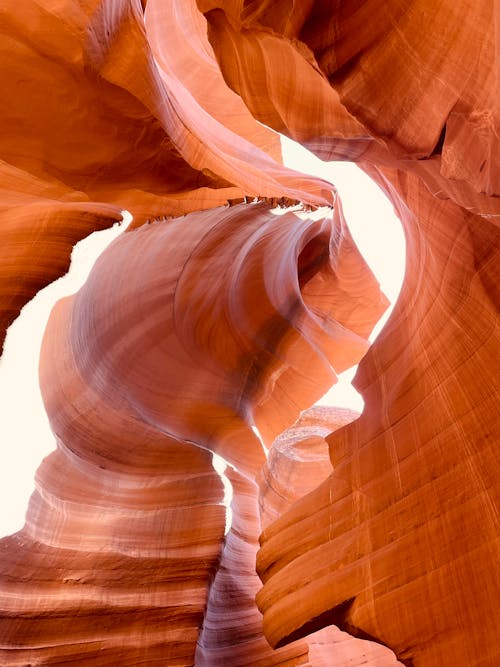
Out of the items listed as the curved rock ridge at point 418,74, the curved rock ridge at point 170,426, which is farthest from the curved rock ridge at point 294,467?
the curved rock ridge at point 418,74

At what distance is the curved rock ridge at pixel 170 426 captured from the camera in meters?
2.31

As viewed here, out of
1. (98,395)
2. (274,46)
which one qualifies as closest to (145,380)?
(98,395)

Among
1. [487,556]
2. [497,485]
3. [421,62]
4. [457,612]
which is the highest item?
[421,62]

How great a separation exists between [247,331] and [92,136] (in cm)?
110

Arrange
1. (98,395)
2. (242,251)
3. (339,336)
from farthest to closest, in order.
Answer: (339,336)
(242,251)
(98,395)

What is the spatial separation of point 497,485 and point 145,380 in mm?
1719

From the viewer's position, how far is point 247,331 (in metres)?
3.03

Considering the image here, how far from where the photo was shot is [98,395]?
2.71m

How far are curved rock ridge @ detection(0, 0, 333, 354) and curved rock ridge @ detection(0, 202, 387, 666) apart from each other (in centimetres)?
20

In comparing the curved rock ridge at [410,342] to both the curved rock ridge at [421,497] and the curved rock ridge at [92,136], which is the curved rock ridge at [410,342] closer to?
the curved rock ridge at [421,497]

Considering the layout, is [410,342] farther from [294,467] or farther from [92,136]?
[294,467]

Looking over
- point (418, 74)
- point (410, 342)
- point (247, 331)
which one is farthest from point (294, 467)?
point (418, 74)

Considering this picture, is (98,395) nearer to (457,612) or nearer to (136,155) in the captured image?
(136,155)

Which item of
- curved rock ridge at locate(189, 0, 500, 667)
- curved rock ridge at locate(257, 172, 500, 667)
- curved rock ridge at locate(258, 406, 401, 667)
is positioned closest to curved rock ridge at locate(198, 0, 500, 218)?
curved rock ridge at locate(189, 0, 500, 667)
